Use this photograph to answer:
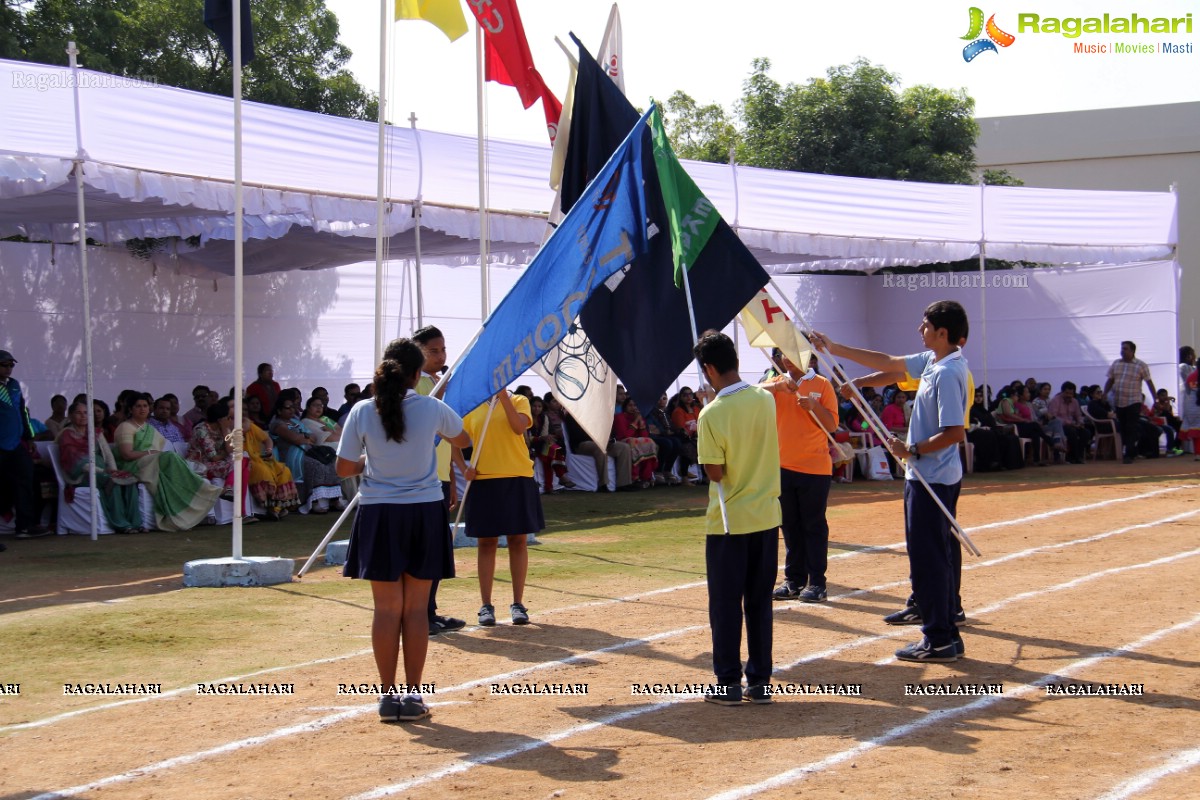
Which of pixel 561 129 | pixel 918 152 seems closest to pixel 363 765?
pixel 561 129

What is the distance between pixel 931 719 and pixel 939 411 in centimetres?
194

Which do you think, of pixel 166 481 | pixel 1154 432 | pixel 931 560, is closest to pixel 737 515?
pixel 931 560

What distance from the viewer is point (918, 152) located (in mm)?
30547

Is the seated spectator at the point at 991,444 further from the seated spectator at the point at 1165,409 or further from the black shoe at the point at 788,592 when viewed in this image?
the black shoe at the point at 788,592

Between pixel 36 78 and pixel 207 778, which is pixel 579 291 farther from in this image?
pixel 36 78

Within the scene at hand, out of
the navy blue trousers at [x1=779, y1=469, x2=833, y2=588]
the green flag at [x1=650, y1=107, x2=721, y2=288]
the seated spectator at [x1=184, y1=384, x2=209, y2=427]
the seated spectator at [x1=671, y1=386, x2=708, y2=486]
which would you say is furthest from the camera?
the seated spectator at [x1=671, y1=386, x2=708, y2=486]

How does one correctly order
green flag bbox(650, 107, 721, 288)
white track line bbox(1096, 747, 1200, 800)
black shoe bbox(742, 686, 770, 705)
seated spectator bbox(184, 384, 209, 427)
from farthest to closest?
seated spectator bbox(184, 384, 209, 427)
green flag bbox(650, 107, 721, 288)
black shoe bbox(742, 686, 770, 705)
white track line bbox(1096, 747, 1200, 800)

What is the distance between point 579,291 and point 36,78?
6734 millimetres

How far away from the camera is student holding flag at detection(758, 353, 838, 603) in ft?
29.9

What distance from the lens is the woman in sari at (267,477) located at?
14.6 meters

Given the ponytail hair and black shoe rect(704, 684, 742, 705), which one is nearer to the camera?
the ponytail hair

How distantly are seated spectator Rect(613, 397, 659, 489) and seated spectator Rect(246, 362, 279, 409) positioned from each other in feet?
16.1

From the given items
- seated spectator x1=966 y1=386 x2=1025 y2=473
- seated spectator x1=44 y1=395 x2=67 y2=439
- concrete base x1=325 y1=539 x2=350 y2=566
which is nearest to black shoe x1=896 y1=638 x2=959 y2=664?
concrete base x1=325 y1=539 x2=350 y2=566

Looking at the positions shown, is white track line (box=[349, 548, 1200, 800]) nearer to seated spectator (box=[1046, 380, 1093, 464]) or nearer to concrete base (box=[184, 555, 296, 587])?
concrete base (box=[184, 555, 296, 587])
